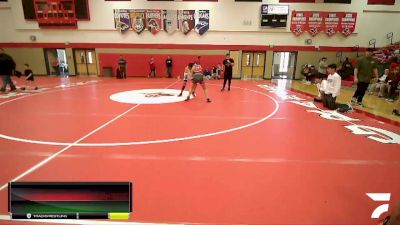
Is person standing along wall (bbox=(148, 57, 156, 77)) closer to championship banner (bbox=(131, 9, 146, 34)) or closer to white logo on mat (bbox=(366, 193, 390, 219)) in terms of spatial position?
championship banner (bbox=(131, 9, 146, 34))

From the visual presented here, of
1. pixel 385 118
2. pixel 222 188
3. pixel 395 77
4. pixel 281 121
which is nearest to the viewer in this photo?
pixel 222 188

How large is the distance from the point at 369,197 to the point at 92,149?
14.8ft

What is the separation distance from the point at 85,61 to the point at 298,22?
56.0ft

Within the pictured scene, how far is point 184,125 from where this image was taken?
6422 millimetres

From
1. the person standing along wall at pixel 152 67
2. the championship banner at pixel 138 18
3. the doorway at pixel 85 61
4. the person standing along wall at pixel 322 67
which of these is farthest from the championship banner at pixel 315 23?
the doorway at pixel 85 61

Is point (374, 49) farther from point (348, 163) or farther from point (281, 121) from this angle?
point (348, 163)

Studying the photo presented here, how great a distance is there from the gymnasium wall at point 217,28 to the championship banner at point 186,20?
0.38 meters

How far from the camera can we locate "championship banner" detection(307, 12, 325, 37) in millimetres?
18734

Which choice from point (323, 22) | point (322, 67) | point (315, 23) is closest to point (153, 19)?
point (315, 23)

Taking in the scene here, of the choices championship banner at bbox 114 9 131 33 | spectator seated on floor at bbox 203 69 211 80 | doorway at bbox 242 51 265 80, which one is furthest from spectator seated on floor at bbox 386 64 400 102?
championship banner at bbox 114 9 131 33

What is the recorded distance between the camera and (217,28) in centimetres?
1925

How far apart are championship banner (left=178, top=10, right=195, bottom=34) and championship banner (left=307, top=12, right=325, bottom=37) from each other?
883 centimetres

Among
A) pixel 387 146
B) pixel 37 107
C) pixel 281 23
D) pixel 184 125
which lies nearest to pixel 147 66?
pixel 281 23

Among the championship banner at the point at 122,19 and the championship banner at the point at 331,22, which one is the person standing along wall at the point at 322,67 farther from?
the championship banner at the point at 122,19
